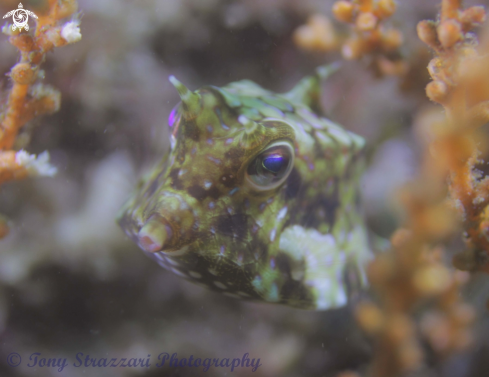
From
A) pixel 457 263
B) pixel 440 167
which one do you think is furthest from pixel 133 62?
pixel 457 263

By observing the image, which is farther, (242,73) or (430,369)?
(242,73)

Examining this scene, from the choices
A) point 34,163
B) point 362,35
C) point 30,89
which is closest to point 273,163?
point 34,163

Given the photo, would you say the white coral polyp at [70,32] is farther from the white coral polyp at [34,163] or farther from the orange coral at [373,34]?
the orange coral at [373,34]

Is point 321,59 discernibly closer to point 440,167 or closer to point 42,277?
point 440,167

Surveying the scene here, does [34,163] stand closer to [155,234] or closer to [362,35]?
[155,234]

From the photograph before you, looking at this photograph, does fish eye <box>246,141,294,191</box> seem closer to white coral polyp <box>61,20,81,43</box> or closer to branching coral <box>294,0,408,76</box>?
white coral polyp <box>61,20,81,43</box>

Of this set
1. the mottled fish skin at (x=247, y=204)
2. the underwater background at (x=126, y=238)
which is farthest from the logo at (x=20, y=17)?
the mottled fish skin at (x=247, y=204)

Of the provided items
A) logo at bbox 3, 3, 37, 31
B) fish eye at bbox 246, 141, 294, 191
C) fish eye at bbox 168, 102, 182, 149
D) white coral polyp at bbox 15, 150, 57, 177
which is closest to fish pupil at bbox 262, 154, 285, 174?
fish eye at bbox 246, 141, 294, 191
